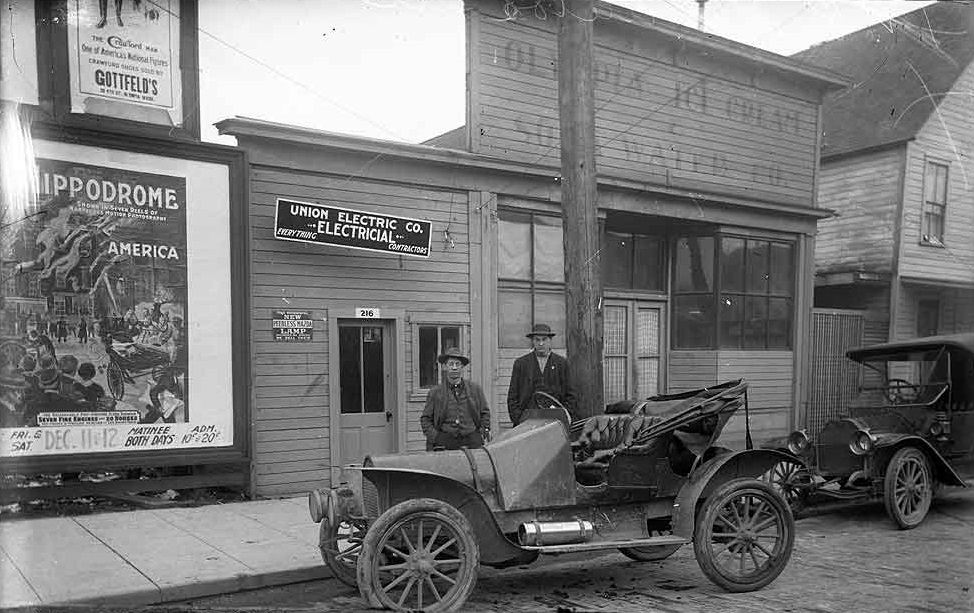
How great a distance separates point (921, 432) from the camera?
26.7 feet

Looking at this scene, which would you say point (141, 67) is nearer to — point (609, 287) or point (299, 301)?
point (299, 301)

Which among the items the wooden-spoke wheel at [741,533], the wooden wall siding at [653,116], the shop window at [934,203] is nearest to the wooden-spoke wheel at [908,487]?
the wooden-spoke wheel at [741,533]

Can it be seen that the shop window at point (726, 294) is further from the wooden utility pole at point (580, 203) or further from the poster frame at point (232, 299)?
the poster frame at point (232, 299)

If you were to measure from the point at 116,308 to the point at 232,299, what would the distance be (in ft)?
3.73

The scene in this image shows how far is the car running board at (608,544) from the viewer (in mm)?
4754

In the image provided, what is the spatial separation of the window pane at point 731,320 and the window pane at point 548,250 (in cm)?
357

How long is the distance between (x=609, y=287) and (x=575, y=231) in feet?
17.6

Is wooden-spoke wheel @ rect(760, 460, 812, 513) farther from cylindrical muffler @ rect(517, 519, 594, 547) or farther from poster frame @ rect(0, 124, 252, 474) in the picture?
poster frame @ rect(0, 124, 252, 474)

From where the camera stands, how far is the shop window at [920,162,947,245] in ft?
51.3

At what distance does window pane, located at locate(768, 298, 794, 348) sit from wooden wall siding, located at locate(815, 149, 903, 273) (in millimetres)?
3100

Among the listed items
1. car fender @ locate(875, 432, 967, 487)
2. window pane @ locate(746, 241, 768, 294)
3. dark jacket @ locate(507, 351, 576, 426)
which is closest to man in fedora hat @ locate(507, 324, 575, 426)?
dark jacket @ locate(507, 351, 576, 426)

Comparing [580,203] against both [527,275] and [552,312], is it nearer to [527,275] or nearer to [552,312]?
[527,275]

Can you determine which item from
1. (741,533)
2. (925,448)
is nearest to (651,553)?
(741,533)

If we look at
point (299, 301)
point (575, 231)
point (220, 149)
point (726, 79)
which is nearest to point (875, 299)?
point (726, 79)
